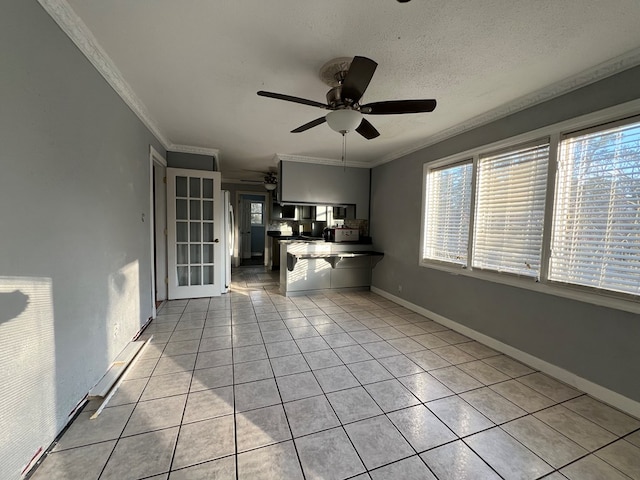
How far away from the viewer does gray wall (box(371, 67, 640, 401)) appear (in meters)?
1.82

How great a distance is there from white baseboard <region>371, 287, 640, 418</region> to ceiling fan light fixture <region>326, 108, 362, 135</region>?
2581 mm

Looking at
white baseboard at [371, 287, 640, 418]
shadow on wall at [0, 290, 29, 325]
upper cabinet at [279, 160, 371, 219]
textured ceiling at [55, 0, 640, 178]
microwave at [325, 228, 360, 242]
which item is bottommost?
white baseboard at [371, 287, 640, 418]

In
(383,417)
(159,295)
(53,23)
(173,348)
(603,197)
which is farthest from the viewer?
(159,295)

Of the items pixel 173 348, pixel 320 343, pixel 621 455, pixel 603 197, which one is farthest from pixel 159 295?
pixel 603 197

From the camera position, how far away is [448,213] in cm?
328

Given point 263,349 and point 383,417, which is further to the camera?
Result: point 263,349

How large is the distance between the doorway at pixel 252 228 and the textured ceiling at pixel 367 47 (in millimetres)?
5731

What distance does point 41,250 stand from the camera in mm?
1325

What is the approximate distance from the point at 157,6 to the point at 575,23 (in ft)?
7.81

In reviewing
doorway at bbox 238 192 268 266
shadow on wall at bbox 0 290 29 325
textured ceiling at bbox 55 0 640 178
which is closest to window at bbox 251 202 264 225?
doorway at bbox 238 192 268 266

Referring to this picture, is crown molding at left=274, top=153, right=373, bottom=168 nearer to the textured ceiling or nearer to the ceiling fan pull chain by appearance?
the ceiling fan pull chain

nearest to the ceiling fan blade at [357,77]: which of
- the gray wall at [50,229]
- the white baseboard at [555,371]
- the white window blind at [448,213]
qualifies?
the gray wall at [50,229]

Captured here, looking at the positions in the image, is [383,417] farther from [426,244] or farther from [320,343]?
[426,244]

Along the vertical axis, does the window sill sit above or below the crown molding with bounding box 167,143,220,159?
below
